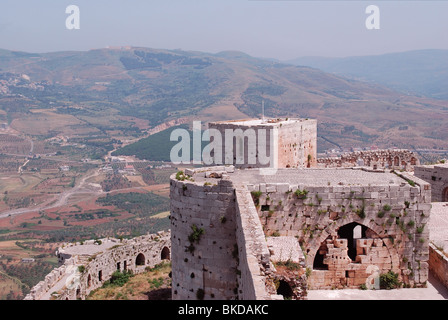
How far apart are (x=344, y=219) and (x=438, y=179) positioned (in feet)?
30.5

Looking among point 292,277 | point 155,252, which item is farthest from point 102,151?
point 292,277

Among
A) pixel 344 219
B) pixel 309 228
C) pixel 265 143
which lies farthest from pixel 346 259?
pixel 265 143

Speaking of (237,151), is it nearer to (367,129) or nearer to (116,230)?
(116,230)

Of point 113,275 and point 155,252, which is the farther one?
point 155,252

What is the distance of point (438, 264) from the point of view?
1432cm

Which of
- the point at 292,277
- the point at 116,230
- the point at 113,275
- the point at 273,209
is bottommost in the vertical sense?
the point at 116,230

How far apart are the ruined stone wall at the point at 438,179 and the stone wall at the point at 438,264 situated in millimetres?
6687

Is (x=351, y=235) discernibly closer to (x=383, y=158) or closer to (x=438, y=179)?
(x=438, y=179)

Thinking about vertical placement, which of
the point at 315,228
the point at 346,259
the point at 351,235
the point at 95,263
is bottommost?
the point at 95,263

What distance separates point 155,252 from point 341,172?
22.4m

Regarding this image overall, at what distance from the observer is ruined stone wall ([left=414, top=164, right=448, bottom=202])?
21.2 metres

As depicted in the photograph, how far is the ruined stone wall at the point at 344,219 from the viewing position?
13750 mm

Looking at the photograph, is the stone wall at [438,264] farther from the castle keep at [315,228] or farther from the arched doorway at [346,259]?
the arched doorway at [346,259]
